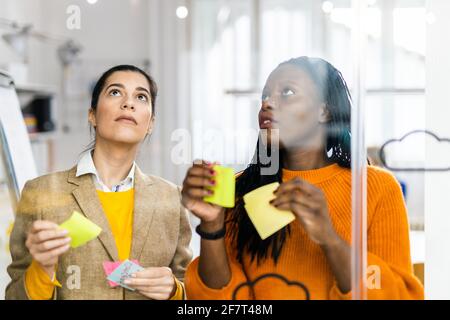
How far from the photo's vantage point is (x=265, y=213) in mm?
1129

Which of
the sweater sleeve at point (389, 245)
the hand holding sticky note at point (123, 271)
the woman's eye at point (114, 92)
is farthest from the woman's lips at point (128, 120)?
the sweater sleeve at point (389, 245)

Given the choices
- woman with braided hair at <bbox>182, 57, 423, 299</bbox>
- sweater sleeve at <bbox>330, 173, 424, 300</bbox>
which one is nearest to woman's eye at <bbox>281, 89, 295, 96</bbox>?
woman with braided hair at <bbox>182, 57, 423, 299</bbox>

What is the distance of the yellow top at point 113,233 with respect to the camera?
114 cm

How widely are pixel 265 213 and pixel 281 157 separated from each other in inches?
4.4

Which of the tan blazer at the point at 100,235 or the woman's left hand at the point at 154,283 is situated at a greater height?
the tan blazer at the point at 100,235

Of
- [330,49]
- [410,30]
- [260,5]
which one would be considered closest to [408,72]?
[410,30]

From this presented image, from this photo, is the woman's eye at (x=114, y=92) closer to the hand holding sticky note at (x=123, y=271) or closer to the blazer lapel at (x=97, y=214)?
the blazer lapel at (x=97, y=214)

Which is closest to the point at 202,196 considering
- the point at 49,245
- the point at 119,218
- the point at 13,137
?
the point at 119,218

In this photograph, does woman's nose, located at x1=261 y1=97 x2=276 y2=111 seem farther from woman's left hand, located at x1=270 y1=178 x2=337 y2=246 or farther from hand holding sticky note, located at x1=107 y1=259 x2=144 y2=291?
hand holding sticky note, located at x1=107 y1=259 x2=144 y2=291

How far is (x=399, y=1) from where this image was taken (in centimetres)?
126

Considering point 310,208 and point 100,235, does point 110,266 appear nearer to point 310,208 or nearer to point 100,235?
point 100,235

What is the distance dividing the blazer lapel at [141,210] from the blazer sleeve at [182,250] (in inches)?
2.4
